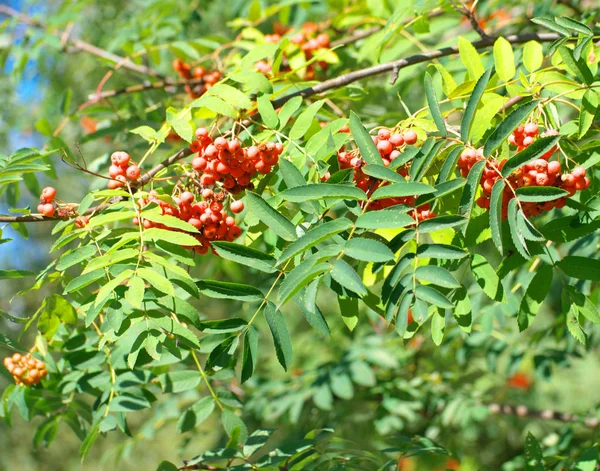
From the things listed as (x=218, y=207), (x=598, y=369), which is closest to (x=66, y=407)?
(x=218, y=207)

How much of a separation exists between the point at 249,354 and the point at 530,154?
618mm

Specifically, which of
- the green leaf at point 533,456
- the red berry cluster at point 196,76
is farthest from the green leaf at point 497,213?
the red berry cluster at point 196,76

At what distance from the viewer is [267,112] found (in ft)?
4.58

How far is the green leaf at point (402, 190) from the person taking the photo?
3.48 feet

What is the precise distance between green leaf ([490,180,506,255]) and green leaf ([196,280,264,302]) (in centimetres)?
45

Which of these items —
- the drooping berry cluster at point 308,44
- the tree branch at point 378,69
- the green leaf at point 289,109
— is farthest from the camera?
the drooping berry cluster at point 308,44

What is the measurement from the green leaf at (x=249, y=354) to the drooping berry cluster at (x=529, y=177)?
0.51 meters

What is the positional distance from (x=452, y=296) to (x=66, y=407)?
1.23m

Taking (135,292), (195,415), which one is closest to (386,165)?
(135,292)

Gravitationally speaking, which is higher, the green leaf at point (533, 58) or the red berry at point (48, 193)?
the green leaf at point (533, 58)

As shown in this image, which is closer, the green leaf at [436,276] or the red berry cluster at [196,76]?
the green leaf at [436,276]

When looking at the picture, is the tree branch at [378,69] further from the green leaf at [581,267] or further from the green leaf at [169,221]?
the green leaf at [581,267]

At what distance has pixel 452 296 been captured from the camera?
49.7 inches

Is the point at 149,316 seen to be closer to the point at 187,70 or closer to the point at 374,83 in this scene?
the point at 187,70
